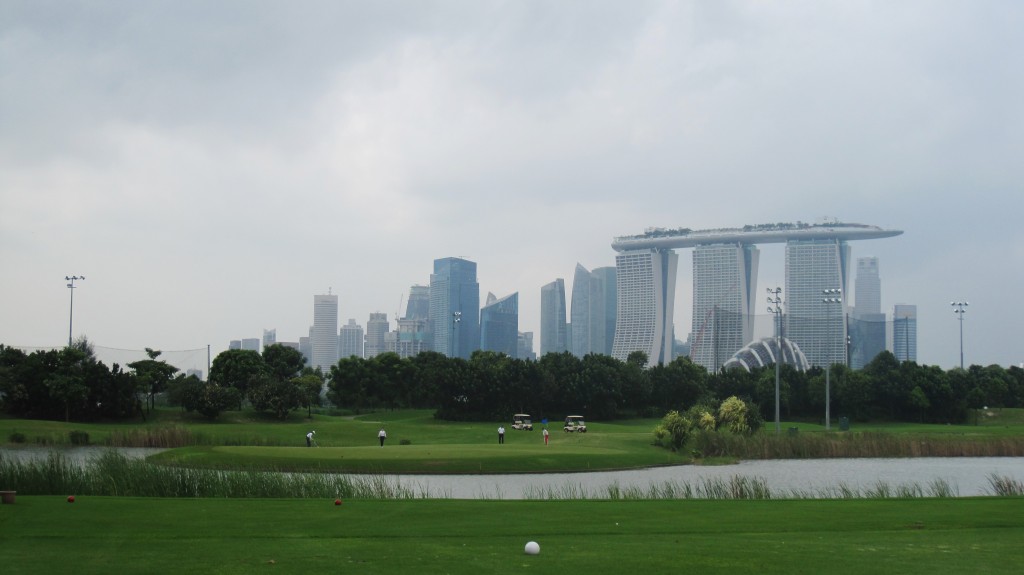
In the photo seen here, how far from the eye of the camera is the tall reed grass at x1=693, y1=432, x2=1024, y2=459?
192ft

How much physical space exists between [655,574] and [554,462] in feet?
119

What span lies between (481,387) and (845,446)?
38.1 m

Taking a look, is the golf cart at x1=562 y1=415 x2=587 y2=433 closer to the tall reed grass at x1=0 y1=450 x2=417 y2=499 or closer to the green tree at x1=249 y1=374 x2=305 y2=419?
the green tree at x1=249 y1=374 x2=305 y2=419

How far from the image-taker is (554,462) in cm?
4950

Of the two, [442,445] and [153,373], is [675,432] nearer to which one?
[442,445]

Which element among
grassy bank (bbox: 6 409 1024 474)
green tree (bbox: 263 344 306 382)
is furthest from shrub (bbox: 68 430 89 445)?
green tree (bbox: 263 344 306 382)

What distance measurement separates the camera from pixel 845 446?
196 ft

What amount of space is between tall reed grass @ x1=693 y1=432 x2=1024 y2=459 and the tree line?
18.6 metres

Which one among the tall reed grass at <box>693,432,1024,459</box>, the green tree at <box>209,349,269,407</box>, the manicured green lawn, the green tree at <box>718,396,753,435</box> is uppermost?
the green tree at <box>209,349,269,407</box>

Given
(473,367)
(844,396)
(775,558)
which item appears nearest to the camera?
(775,558)

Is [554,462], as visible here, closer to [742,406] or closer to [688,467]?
[688,467]

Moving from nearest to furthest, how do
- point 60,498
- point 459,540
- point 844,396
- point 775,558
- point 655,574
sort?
point 655,574 < point 775,558 < point 459,540 < point 60,498 < point 844,396

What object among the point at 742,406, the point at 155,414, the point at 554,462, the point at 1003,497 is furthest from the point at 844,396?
the point at 1003,497

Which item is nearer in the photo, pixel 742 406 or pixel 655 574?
pixel 655 574
